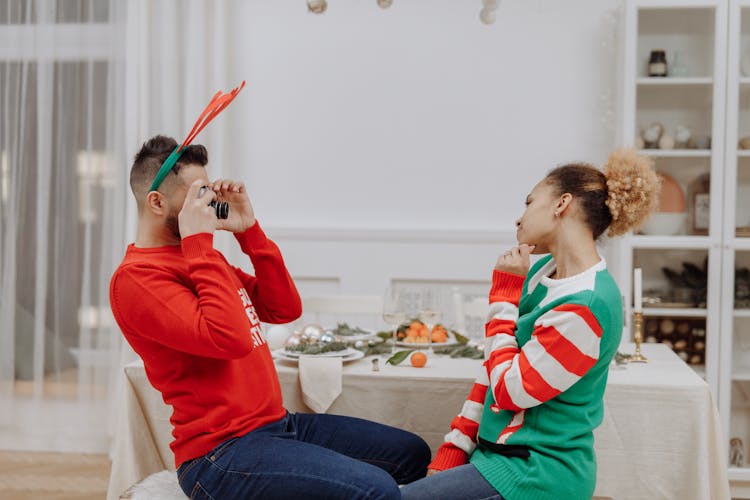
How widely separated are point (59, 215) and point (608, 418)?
115 inches

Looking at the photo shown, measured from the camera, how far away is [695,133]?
3.37 meters

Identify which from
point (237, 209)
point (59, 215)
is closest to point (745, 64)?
point (237, 209)

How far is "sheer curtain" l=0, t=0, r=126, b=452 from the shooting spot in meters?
3.73

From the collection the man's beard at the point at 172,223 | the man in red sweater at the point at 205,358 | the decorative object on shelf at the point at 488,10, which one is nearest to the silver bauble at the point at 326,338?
the man in red sweater at the point at 205,358

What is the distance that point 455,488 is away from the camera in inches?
57.7

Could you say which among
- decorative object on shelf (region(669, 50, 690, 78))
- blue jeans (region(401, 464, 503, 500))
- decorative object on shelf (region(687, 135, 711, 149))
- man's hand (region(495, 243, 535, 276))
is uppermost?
decorative object on shelf (region(669, 50, 690, 78))

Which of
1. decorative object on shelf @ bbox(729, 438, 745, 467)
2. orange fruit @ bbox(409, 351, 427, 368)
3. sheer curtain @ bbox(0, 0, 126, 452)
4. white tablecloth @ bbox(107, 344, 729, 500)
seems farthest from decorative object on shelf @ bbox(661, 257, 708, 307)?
sheer curtain @ bbox(0, 0, 126, 452)

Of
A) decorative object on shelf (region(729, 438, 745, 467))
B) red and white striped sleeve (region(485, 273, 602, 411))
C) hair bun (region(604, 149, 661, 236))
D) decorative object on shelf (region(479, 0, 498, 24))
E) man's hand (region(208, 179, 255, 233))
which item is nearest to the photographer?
red and white striped sleeve (region(485, 273, 602, 411))

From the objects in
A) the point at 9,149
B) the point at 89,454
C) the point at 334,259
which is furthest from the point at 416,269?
the point at 9,149

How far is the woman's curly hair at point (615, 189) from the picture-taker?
1.59m

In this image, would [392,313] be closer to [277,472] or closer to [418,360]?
[418,360]

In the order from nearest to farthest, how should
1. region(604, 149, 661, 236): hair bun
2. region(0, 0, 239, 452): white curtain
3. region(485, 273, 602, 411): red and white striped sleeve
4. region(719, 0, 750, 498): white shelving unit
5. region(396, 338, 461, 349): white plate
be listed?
region(485, 273, 602, 411): red and white striped sleeve → region(604, 149, 661, 236): hair bun → region(396, 338, 461, 349): white plate → region(719, 0, 750, 498): white shelving unit → region(0, 0, 239, 452): white curtain

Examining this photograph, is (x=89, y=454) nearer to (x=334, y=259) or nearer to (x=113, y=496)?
(x=334, y=259)

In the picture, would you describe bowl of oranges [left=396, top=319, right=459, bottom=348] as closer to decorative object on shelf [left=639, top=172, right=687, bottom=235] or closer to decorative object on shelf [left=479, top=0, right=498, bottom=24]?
decorative object on shelf [left=479, top=0, right=498, bottom=24]
